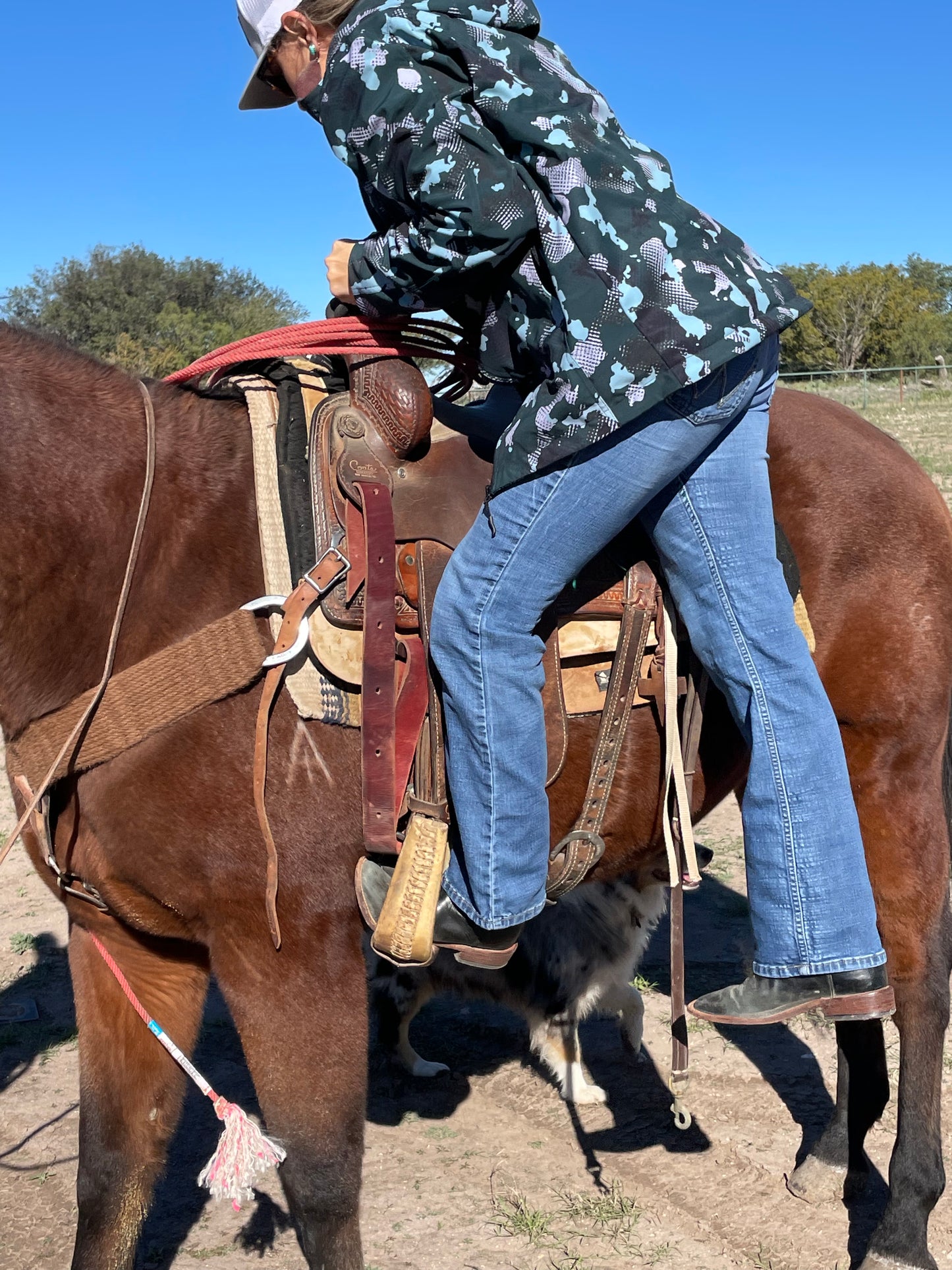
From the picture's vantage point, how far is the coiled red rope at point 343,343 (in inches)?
96.3

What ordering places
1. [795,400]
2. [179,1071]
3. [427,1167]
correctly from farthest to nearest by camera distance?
[427,1167] < [795,400] < [179,1071]

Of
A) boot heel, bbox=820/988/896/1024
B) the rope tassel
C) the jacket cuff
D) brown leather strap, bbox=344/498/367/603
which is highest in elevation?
the jacket cuff

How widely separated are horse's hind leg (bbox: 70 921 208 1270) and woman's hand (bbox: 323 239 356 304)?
1.61 meters

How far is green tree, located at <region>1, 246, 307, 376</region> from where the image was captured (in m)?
27.1

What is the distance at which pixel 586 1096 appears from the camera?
3.77 metres

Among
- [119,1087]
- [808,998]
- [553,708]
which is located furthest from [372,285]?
[119,1087]

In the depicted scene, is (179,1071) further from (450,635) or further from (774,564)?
(774,564)

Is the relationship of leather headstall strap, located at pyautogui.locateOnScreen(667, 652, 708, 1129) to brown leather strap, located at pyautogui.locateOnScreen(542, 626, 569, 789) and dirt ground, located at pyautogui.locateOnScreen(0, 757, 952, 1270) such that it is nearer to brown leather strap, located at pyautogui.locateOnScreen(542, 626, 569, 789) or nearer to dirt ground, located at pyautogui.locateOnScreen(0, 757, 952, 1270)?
brown leather strap, located at pyautogui.locateOnScreen(542, 626, 569, 789)

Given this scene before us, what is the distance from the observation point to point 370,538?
2301mm

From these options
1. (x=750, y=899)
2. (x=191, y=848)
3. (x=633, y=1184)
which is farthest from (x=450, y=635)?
(x=633, y=1184)

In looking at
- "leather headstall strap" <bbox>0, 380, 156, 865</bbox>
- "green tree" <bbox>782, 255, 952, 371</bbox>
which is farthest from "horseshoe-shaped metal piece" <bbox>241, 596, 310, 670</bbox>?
"green tree" <bbox>782, 255, 952, 371</bbox>

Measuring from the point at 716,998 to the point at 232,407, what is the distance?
1767 millimetres

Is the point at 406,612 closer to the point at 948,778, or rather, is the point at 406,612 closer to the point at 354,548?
the point at 354,548

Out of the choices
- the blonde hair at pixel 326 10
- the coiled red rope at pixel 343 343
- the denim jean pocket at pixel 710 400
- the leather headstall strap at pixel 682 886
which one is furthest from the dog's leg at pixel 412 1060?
the blonde hair at pixel 326 10
